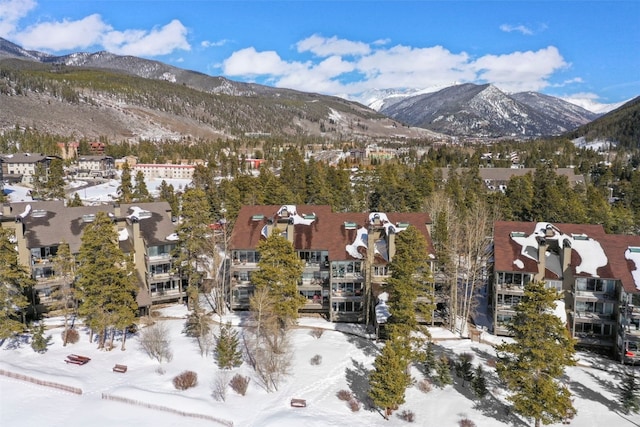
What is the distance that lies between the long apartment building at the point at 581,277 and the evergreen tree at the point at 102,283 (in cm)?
3478

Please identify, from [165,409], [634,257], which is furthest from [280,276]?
[634,257]

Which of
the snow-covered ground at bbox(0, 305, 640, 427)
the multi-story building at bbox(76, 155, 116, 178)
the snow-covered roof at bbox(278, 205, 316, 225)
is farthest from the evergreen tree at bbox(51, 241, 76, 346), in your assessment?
the multi-story building at bbox(76, 155, 116, 178)

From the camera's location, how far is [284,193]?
257ft

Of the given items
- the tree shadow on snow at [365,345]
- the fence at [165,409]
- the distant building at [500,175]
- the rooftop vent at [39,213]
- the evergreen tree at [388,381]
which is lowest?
the fence at [165,409]

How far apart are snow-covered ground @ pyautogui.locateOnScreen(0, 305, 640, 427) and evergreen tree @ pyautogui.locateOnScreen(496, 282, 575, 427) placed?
3.57m

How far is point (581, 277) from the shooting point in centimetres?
4278

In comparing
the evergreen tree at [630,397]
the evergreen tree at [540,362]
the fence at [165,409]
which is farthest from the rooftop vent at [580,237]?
the fence at [165,409]

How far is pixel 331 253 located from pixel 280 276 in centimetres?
951

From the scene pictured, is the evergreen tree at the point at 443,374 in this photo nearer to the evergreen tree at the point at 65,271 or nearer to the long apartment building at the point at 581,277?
the long apartment building at the point at 581,277

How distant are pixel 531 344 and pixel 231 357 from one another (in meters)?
23.7

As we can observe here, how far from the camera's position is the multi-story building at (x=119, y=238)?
47.5 meters

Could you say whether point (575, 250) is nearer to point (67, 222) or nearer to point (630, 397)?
point (630, 397)

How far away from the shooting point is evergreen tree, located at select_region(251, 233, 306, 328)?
128ft

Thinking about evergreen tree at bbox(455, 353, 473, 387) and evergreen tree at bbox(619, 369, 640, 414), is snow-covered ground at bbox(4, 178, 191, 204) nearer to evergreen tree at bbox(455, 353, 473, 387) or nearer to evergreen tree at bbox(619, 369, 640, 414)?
evergreen tree at bbox(455, 353, 473, 387)
